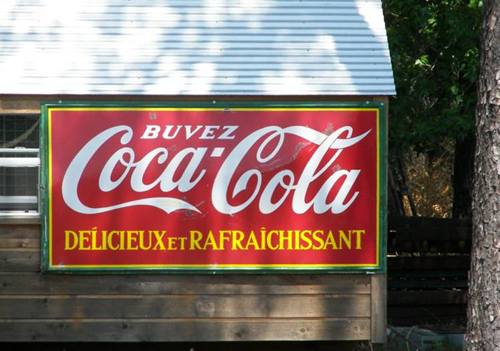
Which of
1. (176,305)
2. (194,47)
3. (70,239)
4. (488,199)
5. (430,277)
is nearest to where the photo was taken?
(488,199)

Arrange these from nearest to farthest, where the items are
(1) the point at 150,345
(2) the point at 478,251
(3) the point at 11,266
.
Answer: (2) the point at 478,251 → (3) the point at 11,266 → (1) the point at 150,345

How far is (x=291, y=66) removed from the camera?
9.85 m

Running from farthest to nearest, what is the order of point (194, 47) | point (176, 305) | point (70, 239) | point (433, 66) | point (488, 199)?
point (433, 66)
point (194, 47)
point (176, 305)
point (70, 239)
point (488, 199)

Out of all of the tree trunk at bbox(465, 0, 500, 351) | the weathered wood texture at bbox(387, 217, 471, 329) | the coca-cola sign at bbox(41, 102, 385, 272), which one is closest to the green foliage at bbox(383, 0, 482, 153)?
the weathered wood texture at bbox(387, 217, 471, 329)

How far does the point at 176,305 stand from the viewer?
9.60m

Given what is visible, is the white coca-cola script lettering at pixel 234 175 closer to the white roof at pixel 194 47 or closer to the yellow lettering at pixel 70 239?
the yellow lettering at pixel 70 239

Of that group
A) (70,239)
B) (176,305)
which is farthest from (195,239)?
(70,239)

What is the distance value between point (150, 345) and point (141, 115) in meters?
2.47

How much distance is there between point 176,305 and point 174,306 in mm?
21

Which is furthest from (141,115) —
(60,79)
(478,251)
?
(478,251)

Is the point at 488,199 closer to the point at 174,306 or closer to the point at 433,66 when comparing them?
the point at 174,306

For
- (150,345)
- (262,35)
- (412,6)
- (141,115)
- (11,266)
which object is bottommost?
(150,345)

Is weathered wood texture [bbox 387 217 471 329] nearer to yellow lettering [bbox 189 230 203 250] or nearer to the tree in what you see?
the tree

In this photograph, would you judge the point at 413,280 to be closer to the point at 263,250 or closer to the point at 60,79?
the point at 263,250
